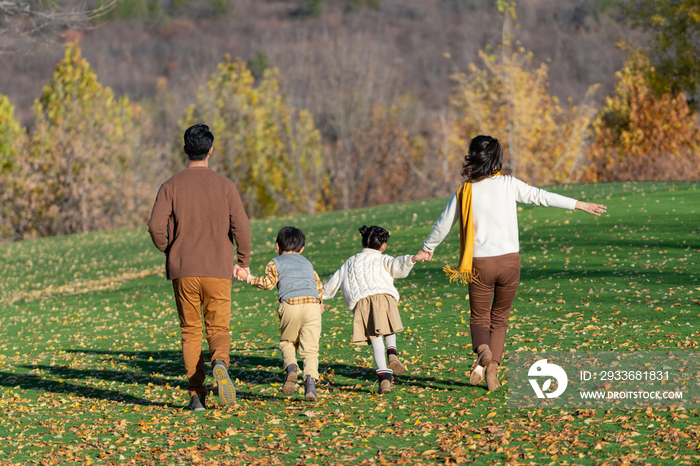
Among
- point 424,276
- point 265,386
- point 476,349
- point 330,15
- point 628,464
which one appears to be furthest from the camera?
point 330,15

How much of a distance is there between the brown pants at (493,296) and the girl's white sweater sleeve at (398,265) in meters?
0.66

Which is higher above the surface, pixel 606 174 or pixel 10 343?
pixel 606 174

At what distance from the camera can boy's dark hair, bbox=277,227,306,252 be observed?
659cm

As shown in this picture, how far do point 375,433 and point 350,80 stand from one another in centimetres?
4712

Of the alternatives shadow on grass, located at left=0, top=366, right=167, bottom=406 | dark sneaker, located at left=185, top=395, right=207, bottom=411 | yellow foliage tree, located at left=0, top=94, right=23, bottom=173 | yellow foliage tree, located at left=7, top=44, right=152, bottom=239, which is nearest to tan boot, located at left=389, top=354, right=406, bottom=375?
dark sneaker, located at left=185, top=395, right=207, bottom=411

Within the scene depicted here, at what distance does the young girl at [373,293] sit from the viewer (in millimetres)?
6633

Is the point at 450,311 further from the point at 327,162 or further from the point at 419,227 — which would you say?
the point at 327,162

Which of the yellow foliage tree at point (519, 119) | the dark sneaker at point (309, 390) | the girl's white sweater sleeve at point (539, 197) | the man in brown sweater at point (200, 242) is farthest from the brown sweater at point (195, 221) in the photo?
the yellow foliage tree at point (519, 119)

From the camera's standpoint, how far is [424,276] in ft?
49.0

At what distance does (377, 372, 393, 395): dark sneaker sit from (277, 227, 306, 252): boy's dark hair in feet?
4.53

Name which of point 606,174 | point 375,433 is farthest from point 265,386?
point 606,174

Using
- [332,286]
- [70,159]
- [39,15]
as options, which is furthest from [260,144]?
[332,286]

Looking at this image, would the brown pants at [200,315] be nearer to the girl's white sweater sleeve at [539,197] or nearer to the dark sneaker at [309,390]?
the dark sneaker at [309,390]

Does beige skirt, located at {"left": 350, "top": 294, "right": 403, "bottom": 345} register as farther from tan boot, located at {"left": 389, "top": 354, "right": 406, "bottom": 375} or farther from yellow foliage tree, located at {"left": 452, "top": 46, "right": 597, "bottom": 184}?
yellow foliage tree, located at {"left": 452, "top": 46, "right": 597, "bottom": 184}
